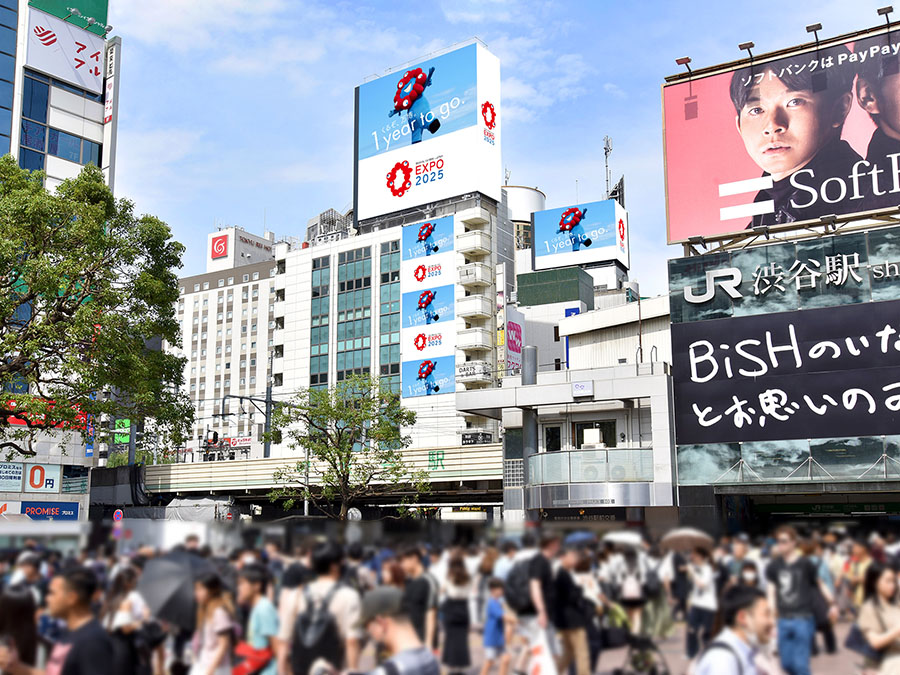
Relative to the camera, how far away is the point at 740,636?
5023 millimetres

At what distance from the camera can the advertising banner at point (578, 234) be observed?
3826 inches

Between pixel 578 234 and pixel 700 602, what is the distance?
309 ft

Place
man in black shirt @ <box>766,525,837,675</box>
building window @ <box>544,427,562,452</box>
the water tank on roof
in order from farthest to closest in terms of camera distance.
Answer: the water tank on roof, building window @ <box>544,427,562,452</box>, man in black shirt @ <box>766,525,837,675</box>

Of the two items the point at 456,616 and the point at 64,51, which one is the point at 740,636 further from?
the point at 64,51

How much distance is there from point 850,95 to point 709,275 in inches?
303

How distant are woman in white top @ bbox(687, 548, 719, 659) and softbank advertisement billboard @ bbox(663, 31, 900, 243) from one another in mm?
27786

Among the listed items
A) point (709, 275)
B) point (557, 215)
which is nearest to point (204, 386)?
point (557, 215)

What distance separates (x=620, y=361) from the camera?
39.0 m

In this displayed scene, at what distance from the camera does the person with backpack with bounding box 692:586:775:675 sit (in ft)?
16.1

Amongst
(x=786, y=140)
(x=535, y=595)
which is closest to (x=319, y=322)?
(x=786, y=140)

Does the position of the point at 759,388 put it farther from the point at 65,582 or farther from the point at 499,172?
the point at 499,172

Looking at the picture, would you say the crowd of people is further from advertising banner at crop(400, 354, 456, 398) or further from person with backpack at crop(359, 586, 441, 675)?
advertising banner at crop(400, 354, 456, 398)

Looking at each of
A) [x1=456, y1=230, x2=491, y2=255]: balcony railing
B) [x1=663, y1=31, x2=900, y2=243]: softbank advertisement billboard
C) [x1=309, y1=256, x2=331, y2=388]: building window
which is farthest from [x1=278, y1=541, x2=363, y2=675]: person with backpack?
[x1=309, y1=256, x2=331, y2=388]: building window

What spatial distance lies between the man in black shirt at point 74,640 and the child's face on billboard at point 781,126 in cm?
3028
